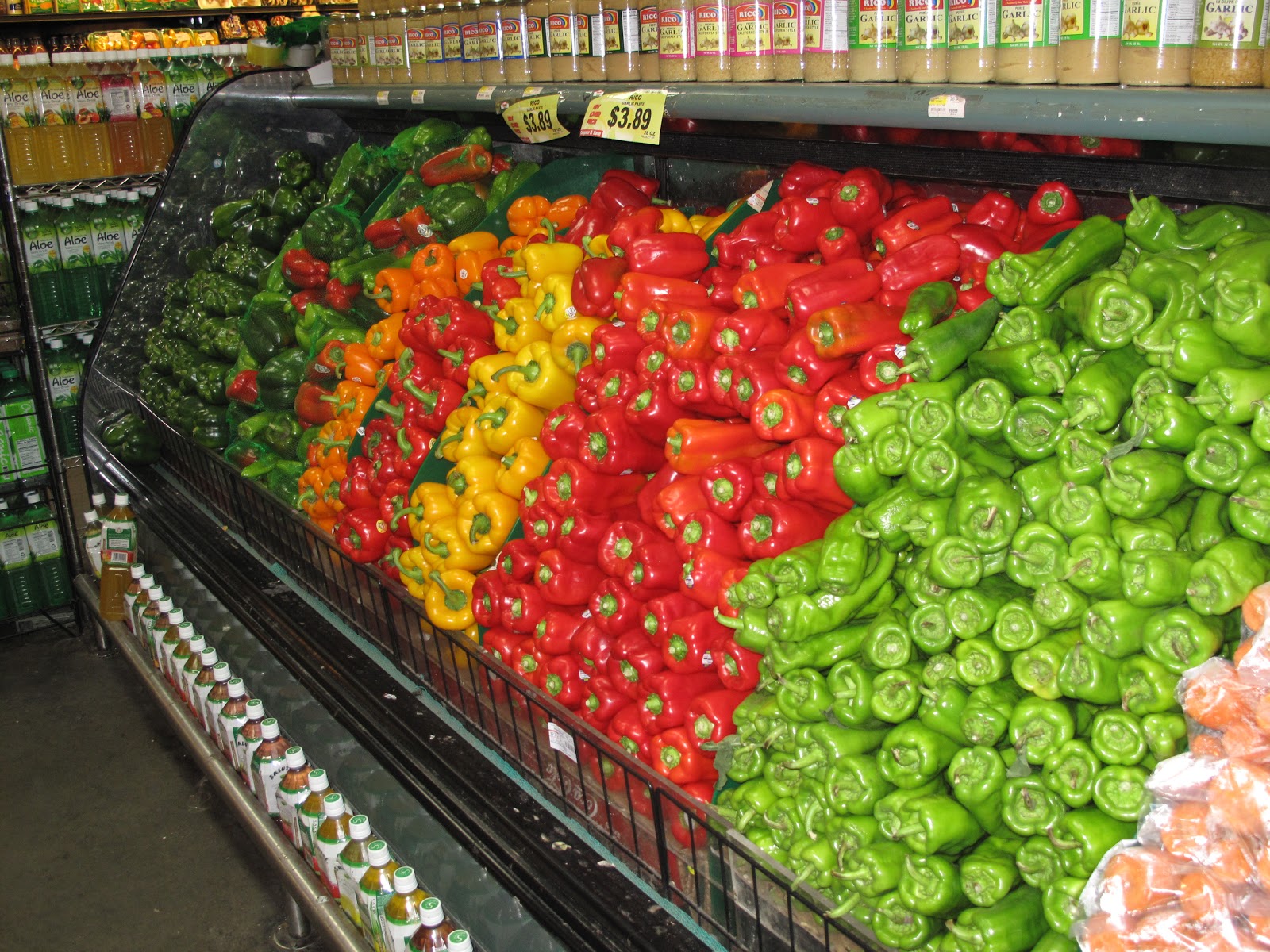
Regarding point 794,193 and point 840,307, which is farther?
point 794,193

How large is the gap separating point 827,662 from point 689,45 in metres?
1.24

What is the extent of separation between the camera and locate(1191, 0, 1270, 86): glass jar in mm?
1288

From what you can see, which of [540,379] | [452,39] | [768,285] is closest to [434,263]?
[452,39]

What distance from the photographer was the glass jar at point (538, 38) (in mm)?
2645

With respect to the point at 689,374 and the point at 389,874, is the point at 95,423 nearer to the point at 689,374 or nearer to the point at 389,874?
the point at 389,874

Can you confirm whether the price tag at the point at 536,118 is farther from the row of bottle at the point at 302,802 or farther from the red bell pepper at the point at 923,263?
the row of bottle at the point at 302,802

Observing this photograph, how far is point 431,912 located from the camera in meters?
1.99

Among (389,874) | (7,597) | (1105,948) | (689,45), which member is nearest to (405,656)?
(389,874)

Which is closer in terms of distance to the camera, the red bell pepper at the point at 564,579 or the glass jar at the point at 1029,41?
the glass jar at the point at 1029,41

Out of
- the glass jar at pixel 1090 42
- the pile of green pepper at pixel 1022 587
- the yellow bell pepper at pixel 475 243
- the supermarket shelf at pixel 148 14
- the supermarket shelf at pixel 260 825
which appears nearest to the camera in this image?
the pile of green pepper at pixel 1022 587

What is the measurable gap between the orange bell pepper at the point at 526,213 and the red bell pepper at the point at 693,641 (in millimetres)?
1578

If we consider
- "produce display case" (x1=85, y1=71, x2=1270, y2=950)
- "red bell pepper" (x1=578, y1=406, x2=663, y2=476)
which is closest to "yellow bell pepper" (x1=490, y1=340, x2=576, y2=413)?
"red bell pepper" (x1=578, y1=406, x2=663, y2=476)

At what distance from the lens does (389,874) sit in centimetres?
219

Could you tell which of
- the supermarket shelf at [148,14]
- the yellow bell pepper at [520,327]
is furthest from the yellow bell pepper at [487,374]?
the supermarket shelf at [148,14]
